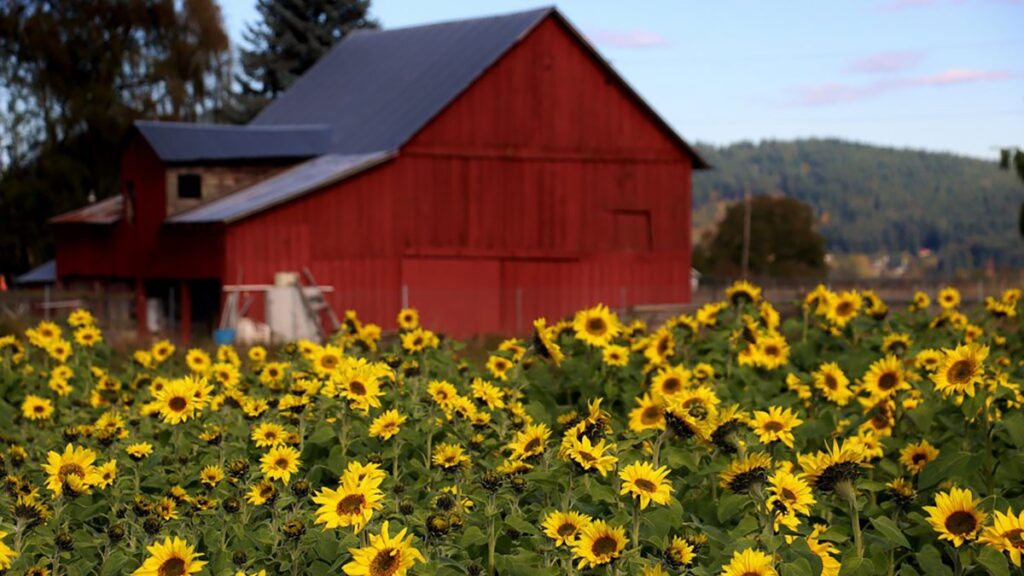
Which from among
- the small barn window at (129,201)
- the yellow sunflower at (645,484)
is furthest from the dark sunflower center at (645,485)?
the small barn window at (129,201)

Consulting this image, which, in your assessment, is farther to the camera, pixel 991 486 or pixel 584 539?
pixel 991 486

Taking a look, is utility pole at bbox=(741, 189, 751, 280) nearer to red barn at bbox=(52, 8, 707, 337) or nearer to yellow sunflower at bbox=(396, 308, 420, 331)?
red barn at bbox=(52, 8, 707, 337)

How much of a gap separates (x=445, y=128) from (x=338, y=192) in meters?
2.82

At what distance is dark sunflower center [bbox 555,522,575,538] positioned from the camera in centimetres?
465

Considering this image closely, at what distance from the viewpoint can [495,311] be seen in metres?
33.4

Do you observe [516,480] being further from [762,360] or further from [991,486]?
[762,360]

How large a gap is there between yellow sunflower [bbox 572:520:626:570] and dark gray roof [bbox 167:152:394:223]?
26501 mm

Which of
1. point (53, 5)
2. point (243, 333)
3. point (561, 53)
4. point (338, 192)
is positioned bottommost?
point (243, 333)

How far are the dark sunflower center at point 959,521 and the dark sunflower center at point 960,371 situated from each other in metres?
1.19

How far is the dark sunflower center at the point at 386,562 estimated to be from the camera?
4234 millimetres

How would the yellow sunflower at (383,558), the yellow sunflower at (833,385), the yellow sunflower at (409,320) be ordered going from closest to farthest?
the yellow sunflower at (383,558) → the yellow sunflower at (833,385) → the yellow sunflower at (409,320)

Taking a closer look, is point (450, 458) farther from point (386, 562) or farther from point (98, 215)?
point (98, 215)

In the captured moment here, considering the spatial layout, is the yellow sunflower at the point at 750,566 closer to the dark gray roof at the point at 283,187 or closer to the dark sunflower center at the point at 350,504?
the dark sunflower center at the point at 350,504

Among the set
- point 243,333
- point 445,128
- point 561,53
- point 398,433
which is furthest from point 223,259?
point 398,433
